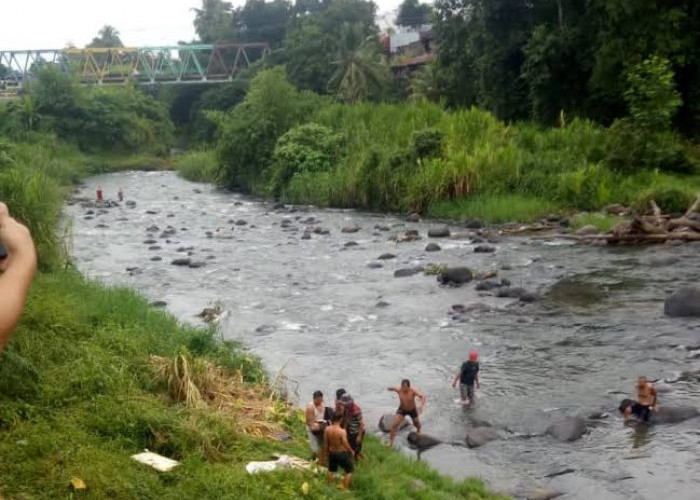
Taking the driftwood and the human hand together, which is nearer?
the human hand

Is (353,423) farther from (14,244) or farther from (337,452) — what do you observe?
(14,244)

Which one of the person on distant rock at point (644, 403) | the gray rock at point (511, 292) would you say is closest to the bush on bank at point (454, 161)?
the gray rock at point (511, 292)

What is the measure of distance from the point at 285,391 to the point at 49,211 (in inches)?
263

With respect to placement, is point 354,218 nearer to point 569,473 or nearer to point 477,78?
→ point 477,78

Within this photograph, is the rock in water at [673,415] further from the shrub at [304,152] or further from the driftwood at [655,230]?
the shrub at [304,152]

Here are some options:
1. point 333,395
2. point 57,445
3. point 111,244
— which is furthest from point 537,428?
point 111,244

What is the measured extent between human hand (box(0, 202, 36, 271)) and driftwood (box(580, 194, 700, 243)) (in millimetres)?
22672

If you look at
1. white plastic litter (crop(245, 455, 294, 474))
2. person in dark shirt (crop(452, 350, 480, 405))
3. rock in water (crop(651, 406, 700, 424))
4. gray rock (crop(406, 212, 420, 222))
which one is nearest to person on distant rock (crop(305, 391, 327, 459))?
white plastic litter (crop(245, 455, 294, 474))

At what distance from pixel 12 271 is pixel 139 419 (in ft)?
19.7

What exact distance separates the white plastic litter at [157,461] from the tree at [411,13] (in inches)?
3129

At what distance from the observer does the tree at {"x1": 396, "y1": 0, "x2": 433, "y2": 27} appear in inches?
3260

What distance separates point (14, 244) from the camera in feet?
9.74

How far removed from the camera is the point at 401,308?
1817 centimetres

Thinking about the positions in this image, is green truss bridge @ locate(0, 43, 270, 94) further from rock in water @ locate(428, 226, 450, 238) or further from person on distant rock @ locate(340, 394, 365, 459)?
person on distant rock @ locate(340, 394, 365, 459)
